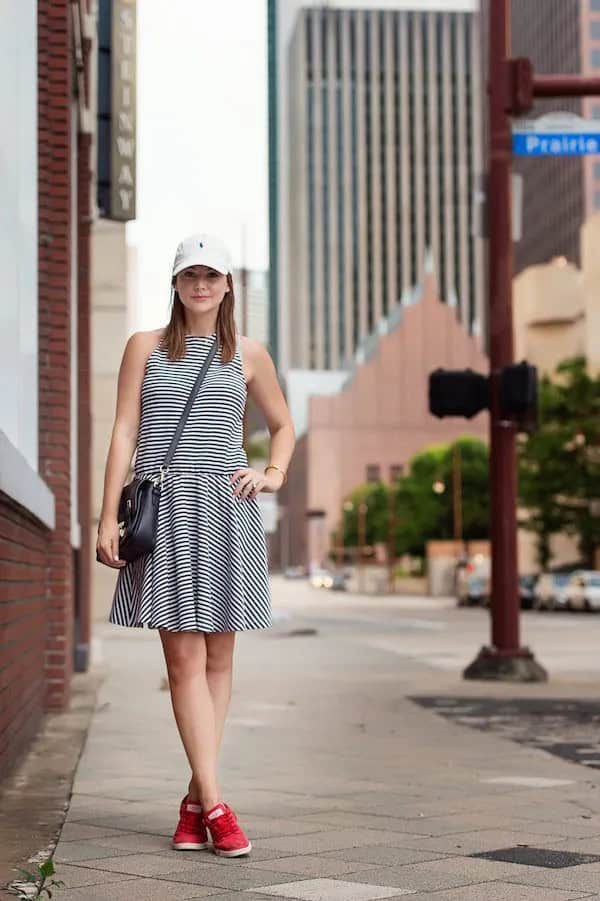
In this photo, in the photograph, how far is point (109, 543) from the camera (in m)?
5.02

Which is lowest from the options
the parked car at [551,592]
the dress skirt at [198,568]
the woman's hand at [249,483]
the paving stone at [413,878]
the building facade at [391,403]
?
the parked car at [551,592]

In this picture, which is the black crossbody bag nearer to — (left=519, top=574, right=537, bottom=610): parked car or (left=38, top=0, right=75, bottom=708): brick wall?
(left=38, top=0, right=75, bottom=708): brick wall

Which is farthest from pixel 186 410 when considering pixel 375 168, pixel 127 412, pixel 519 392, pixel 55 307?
pixel 375 168

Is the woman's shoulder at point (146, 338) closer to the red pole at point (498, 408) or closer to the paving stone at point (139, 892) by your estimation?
the paving stone at point (139, 892)

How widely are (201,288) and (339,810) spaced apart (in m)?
2.27

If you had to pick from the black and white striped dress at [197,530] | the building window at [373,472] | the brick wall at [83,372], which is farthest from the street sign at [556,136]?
the building window at [373,472]

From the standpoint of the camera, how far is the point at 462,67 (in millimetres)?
194125

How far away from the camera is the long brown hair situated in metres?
5.23

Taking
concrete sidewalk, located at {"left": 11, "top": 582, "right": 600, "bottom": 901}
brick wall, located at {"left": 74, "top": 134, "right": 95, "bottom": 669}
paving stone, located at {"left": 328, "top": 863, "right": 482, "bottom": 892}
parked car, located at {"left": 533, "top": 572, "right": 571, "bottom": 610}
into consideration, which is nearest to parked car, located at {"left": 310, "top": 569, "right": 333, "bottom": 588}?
parked car, located at {"left": 533, "top": 572, "right": 571, "bottom": 610}

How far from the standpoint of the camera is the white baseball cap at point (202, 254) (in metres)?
5.20

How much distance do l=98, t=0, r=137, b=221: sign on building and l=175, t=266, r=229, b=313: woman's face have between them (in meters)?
11.4

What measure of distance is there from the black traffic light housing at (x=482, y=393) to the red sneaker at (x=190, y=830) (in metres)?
9.32

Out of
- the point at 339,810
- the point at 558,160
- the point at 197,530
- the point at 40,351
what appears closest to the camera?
the point at 197,530

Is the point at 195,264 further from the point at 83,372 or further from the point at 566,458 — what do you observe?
the point at 566,458
